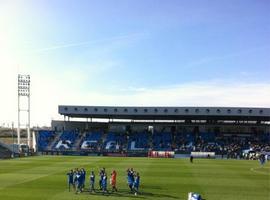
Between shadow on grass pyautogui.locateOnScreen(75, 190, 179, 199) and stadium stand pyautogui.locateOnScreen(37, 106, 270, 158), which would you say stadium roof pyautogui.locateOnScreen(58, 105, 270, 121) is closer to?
stadium stand pyautogui.locateOnScreen(37, 106, 270, 158)

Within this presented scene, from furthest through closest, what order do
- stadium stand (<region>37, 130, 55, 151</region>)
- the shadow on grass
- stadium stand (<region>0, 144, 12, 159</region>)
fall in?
1. stadium stand (<region>37, 130, 55, 151</region>)
2. stadium stand (<region>0, 144, 12, 159</region>)
3. the shadow on grass

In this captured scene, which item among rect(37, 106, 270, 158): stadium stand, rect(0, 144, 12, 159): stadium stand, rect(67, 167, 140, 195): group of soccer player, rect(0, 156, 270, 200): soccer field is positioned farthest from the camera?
rect(37, 106, 270, 158): stadium stand

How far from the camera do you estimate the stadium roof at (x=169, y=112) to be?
274 feet

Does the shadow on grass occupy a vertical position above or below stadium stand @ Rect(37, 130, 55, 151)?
below

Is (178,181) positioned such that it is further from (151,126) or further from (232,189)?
(151,126)

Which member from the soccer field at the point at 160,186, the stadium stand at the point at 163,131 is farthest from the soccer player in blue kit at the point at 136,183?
the stadium stand at the point at 163,131

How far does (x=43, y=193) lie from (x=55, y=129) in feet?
210

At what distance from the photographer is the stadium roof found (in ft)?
274

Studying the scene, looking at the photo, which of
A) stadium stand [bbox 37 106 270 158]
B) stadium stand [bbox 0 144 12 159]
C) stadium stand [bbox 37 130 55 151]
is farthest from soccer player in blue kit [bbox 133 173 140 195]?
stadium stand [bbox 37 130 55 151]

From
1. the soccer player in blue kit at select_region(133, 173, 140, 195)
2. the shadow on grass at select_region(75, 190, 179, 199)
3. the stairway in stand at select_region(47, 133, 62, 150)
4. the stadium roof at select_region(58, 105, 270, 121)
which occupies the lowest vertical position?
the shadow on grass at select_region(75, 190, 179, 199)

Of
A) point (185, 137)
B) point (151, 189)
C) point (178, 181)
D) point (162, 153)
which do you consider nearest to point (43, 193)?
point (151, 189)

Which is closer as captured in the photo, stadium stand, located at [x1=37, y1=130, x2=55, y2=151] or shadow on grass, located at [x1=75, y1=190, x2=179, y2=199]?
shadow on grass, located at [x1=75, y1=190, x2=179, y2=199]

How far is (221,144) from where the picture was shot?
3295 inches

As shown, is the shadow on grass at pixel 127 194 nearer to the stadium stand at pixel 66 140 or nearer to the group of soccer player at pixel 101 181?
the group of soccer player at pixel 101 181
